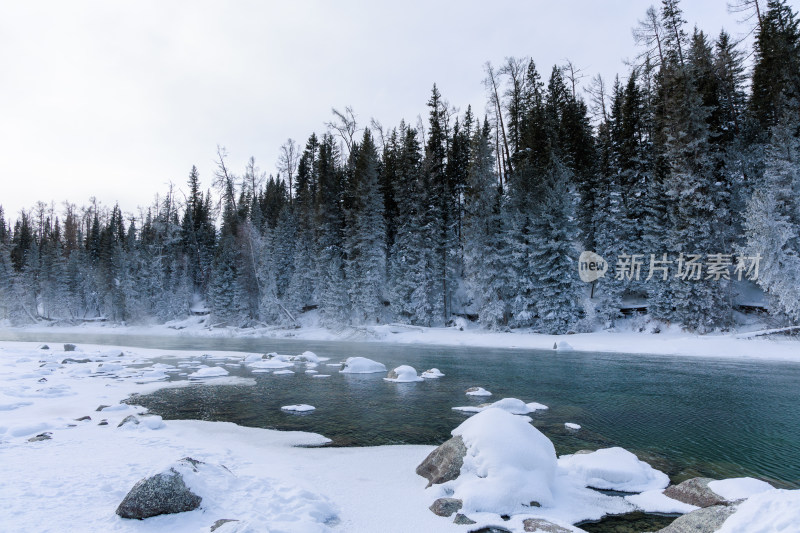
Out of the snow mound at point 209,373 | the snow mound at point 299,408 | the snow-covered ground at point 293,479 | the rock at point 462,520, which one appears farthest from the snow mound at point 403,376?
the rock at point 462,520

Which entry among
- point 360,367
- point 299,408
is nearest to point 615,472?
point 299,408

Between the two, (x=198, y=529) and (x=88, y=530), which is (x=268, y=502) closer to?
(x=198, y=529)

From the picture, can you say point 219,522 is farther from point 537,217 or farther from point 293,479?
point 537,217

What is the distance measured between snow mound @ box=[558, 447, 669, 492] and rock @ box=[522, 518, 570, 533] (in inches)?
84.3

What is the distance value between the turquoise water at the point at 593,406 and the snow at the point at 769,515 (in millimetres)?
3852

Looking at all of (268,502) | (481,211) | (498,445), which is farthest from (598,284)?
(268,502)

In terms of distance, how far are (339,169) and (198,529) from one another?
54492mm

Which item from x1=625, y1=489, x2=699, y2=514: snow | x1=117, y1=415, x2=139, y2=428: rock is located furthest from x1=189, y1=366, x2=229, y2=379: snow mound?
x1=625, y1=489, x2=699, y2=514: snow

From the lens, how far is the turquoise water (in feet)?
30.3

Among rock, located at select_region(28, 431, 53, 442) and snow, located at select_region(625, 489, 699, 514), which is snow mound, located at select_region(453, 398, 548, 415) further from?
rock, located at select_region(28, 431, 53, 442)

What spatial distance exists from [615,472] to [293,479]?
5540 millimetres

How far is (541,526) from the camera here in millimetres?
5375

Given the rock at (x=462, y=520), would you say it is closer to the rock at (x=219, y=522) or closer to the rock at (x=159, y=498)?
the rock at (x=219, y=522)

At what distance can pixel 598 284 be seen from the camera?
1409 inches
